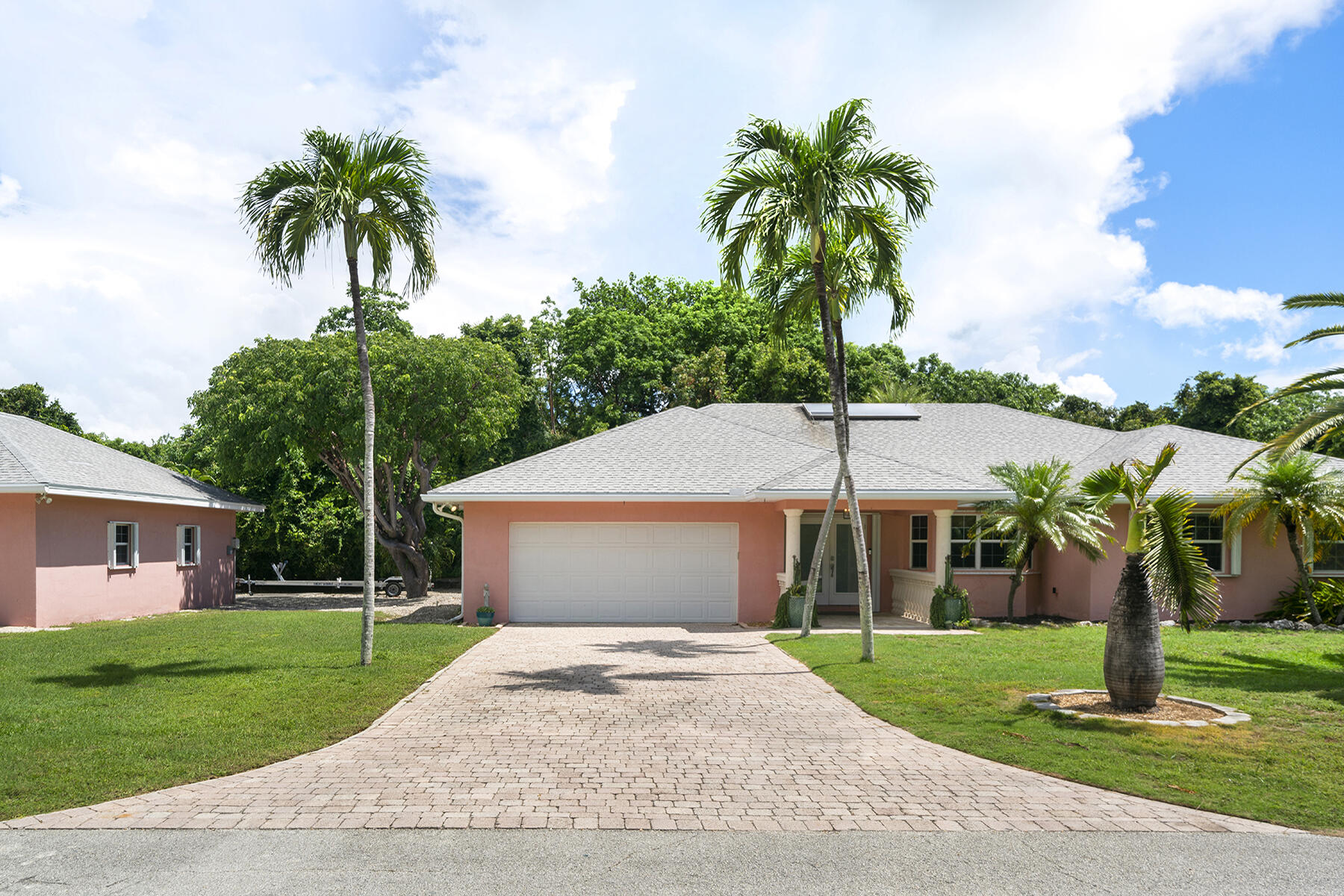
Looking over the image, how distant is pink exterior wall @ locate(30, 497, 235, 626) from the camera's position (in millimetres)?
16328

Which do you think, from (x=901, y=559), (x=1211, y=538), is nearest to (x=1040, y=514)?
(x=901, y=559)

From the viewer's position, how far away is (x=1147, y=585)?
27.6ft

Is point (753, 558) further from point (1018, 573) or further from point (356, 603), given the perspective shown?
point (356, 603)

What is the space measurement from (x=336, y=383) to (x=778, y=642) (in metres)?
14.4

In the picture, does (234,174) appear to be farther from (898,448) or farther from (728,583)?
(898,448)

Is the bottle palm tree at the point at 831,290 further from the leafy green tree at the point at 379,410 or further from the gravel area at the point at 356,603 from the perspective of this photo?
the leafy green tree at the point at 379,410

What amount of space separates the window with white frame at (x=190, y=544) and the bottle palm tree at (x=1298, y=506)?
23.2m

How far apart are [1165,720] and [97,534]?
19381 mm

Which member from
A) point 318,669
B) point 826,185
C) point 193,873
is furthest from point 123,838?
point 826,185

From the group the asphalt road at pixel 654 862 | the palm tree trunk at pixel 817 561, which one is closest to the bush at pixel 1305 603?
the palm tree trunk at pixel 817 561

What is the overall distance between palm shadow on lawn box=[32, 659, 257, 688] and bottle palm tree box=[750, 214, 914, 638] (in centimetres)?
890

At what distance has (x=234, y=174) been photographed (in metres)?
11.4

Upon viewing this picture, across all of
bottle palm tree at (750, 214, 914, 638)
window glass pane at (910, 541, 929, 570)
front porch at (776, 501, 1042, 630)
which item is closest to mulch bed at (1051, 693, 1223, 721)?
bottle palm tree at (750, 214, 914, 638)

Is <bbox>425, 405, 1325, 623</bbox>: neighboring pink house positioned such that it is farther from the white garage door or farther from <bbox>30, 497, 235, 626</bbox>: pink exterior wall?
<bbox>30, 497, 235, 626</bbox>: pink exterior wall
